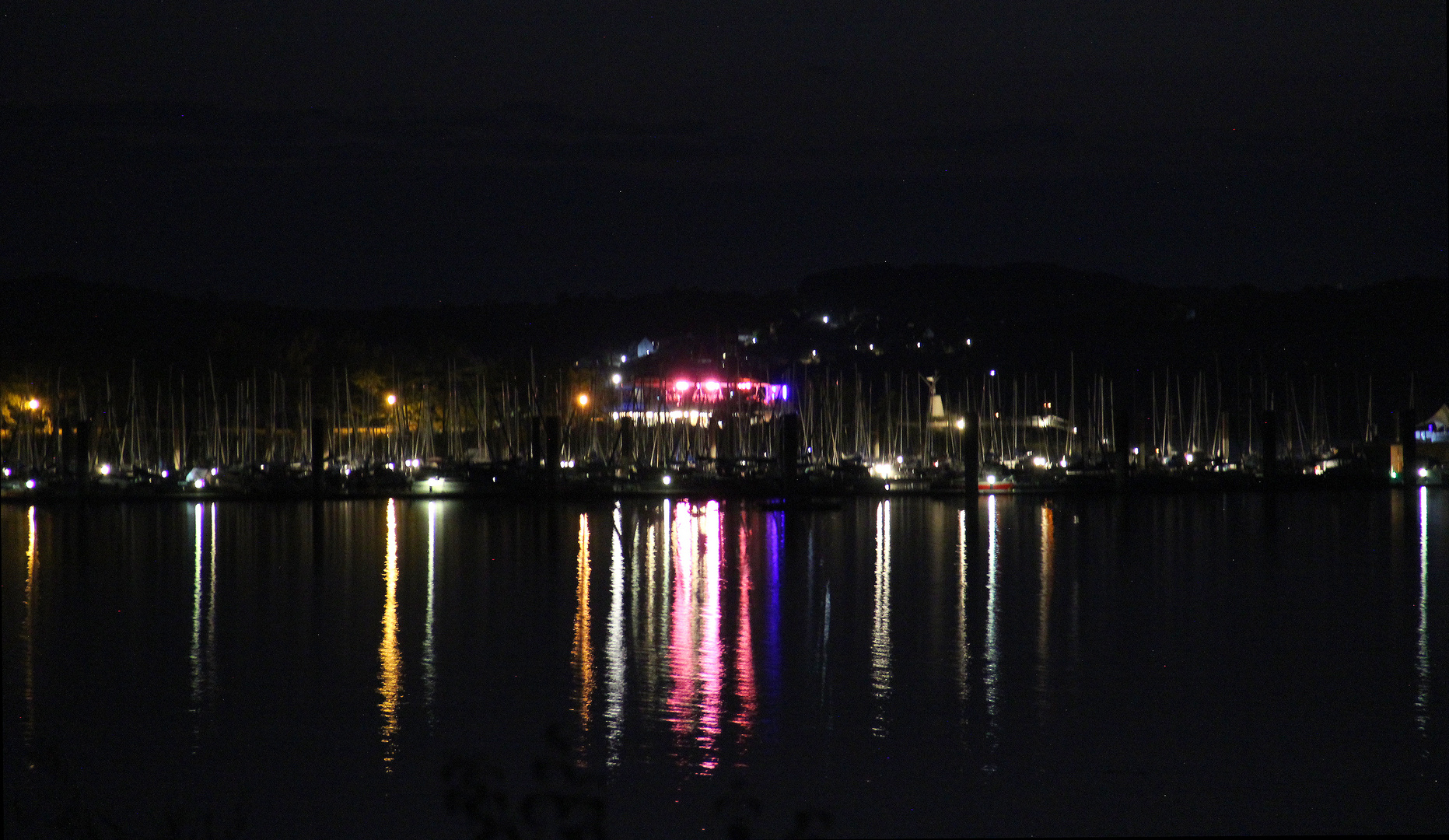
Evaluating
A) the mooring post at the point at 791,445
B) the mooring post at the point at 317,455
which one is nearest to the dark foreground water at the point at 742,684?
the mooring post at the point at 791,445

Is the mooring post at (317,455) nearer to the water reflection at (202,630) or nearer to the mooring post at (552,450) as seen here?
the mooring post at (552,450)

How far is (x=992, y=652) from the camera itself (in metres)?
17.2

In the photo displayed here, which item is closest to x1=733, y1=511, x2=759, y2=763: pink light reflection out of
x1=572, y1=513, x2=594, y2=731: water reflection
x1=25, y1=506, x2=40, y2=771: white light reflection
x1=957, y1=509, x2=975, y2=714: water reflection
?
x1=572, y1=513, x2=594, y2=731: water reflection

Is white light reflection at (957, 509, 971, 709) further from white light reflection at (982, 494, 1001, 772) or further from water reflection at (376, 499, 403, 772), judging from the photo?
water reflection at (376, 499, 403, 772)

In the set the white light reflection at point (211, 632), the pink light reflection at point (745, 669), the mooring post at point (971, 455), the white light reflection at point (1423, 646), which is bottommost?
the white light reflection at point (1423, 646)

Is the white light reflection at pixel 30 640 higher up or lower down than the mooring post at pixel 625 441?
lower down

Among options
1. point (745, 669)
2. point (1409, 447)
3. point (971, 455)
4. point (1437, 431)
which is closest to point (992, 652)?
point (745, 669)

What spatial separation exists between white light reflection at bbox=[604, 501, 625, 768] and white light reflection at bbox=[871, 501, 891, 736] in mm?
2396

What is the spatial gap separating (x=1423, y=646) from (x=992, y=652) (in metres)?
5.66

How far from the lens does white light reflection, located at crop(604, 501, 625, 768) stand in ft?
41.3

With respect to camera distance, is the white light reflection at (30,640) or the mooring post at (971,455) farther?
the mooring post at (971,455)

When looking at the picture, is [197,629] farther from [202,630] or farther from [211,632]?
[211,632]

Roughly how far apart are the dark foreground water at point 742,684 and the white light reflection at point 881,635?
0.07 meters

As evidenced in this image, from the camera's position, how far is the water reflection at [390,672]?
12.5 meters
